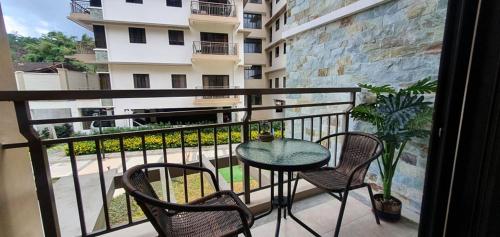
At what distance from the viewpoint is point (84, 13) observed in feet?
30.1

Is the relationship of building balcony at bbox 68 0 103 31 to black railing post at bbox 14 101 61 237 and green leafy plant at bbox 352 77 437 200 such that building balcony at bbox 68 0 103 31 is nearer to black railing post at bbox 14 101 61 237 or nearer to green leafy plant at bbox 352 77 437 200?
black railing post at bbox 14 101 61 237

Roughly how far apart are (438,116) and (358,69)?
2.09 m

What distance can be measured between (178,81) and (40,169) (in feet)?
33.0

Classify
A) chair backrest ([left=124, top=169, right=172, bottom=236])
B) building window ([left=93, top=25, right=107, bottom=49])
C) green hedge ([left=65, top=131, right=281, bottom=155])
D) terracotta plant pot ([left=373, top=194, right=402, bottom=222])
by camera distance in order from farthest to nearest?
1. building window ([left=93, top=25, right=107, bottom=49])
2. green hedge ([left=65, top=131, right=281, bottom=155])
3. terracotta plant pot ([left=373, top=194, right=402, bottom=222])
4. chair backrest ([left=124, top=169, right=172, bottom=236])

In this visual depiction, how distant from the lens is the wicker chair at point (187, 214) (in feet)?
2.87

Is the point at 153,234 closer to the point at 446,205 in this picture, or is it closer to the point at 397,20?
the point at 446,205

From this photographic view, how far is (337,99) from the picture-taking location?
2957mm

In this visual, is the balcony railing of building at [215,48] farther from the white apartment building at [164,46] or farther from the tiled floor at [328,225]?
the tiled floor at [328,225]

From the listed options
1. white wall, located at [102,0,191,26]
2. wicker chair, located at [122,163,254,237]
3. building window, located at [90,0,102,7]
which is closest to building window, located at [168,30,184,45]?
white wall, located at [102,0,191,26]

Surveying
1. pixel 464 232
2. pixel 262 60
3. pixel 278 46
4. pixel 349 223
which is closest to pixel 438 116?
pixel 464 232

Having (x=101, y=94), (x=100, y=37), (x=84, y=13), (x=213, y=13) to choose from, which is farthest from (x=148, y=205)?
(x=84, y=13)

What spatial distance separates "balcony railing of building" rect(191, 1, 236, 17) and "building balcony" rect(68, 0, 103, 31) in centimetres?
396

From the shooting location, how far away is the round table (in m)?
1.22

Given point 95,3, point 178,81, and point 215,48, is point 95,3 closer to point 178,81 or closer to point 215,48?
point 178,81
